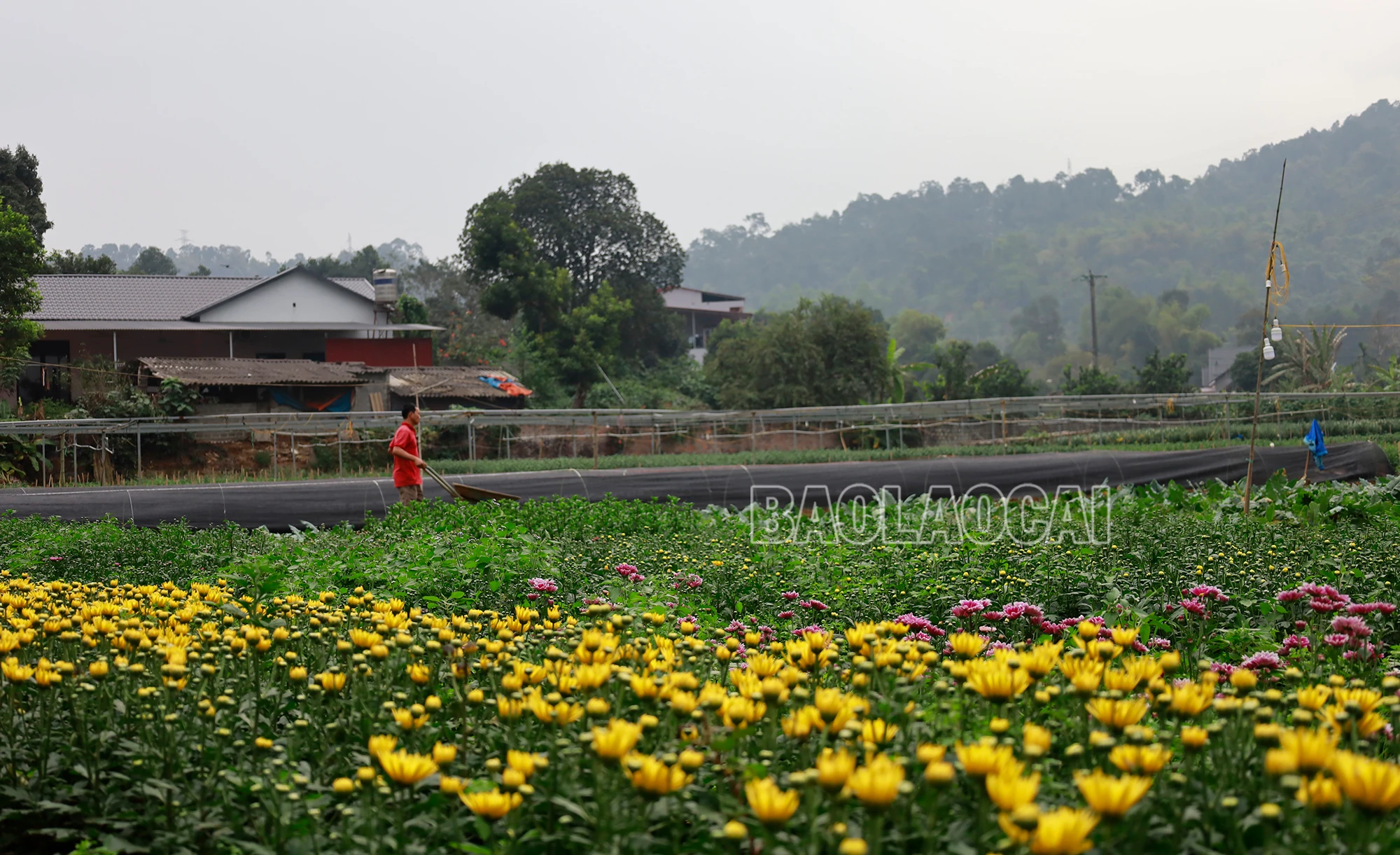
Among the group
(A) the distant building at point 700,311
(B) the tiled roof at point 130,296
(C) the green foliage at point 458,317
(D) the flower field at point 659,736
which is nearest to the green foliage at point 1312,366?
(C) the green foliage at point 458,317

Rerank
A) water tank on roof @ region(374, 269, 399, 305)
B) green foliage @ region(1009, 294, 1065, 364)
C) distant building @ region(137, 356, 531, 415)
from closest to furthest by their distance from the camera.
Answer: distant building @ region(137, 356, 531, 415), water tank on roof @ region(374, 269, 399, 305), green foliage @ region(1009, 294, 1065, 364)

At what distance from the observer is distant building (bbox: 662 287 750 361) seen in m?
54.9

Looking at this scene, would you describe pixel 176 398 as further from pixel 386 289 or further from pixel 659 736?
pixel 659 736

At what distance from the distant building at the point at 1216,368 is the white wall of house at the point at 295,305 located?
43532 mm

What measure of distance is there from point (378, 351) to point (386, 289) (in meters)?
2.22

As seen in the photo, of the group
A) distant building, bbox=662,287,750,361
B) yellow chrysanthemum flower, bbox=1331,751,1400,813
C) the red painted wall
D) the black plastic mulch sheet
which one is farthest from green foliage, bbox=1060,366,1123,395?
yellow chrysanthemum flower, bbox=1331,751,1400,813

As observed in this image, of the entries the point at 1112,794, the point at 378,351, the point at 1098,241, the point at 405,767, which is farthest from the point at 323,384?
the point at 1098,241

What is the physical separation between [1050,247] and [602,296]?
262 feet

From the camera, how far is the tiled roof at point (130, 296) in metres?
29.8

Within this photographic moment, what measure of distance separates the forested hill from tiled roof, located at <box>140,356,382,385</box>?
6501 centimetres

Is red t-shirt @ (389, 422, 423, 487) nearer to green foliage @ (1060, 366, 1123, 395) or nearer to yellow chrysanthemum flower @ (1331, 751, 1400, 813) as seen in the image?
yellow chrysanthemum flower @ (1331, 751, 1400, 813)

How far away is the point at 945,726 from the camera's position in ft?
6.70

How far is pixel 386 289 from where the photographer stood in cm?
3347

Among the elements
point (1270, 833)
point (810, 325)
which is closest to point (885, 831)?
point (1270, 833)
